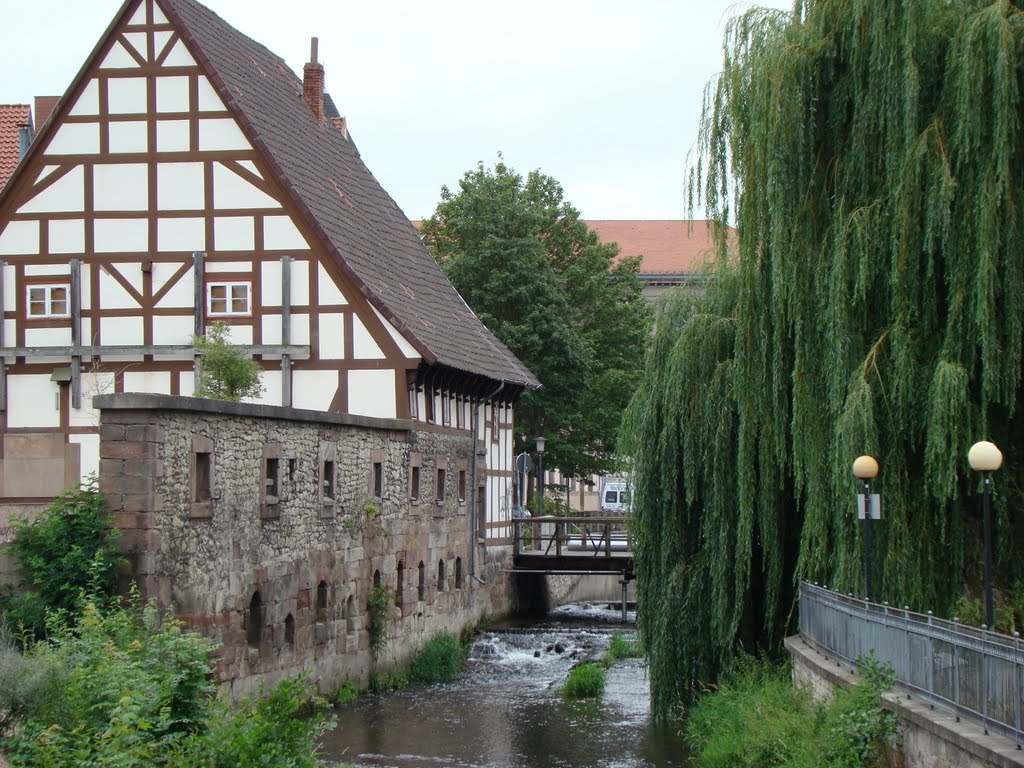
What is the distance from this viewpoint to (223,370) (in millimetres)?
21703

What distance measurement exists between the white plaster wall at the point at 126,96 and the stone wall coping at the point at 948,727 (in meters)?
16.2

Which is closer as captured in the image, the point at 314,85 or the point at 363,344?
the point at 363,344

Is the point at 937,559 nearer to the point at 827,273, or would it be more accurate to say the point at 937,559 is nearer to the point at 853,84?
the point at 827,273

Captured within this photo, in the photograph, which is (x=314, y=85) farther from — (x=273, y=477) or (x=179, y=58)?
(x=273, y=477)

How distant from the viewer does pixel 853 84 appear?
44.1ft

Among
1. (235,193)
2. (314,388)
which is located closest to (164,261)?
(235,193)

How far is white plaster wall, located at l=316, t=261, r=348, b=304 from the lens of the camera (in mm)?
24125

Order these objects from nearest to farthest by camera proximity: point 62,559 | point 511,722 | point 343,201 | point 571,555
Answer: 1. point 62,559
2. point 511,722
3. point 343,201
4. point 571,555

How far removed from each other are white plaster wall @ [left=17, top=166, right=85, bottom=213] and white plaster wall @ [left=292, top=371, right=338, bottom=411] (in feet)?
15.0

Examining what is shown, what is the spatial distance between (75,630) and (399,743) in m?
5.74

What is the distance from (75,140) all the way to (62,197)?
3.14ft

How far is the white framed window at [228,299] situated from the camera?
24317 millimetres

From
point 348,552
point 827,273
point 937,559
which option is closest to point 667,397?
point 827,273

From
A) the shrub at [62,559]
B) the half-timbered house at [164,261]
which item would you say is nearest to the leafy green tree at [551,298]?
the half-timbered house at [164,261]
